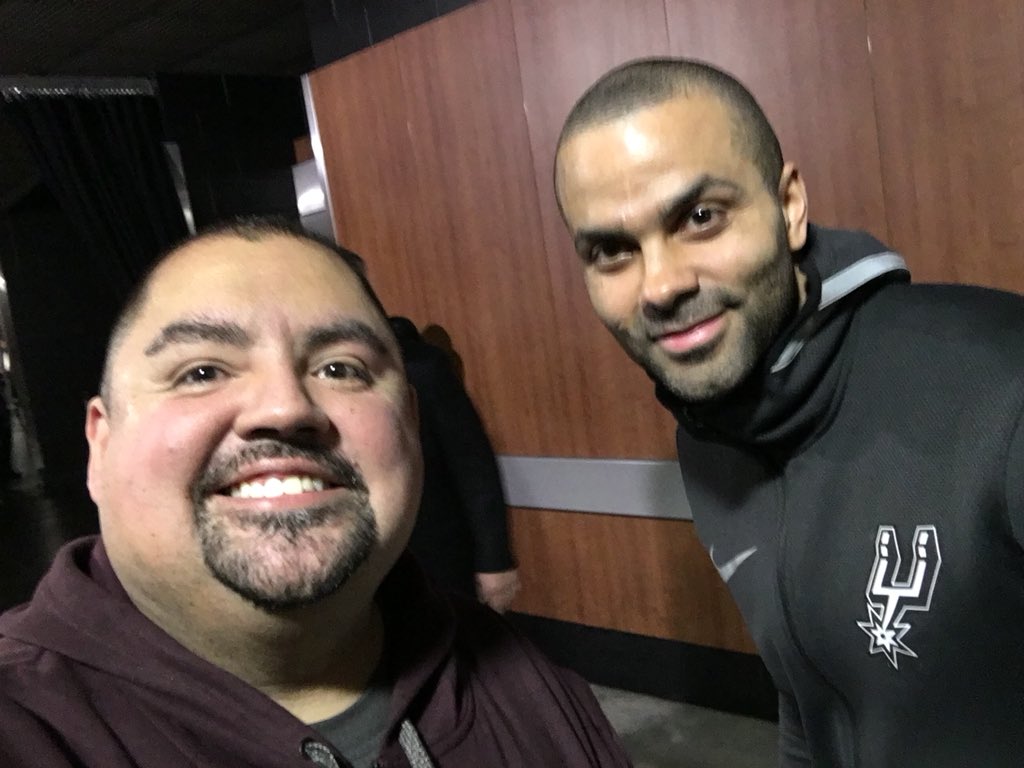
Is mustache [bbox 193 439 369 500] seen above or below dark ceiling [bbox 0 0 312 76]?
below

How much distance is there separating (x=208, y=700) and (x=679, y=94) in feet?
3.10

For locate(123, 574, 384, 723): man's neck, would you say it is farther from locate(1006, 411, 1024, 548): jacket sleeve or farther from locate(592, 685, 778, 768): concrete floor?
locate(592, 685, 778, 768): concrete floor

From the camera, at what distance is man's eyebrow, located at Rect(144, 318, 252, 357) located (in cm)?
84

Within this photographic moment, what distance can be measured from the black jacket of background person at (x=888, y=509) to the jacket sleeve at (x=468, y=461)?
0.97 meters

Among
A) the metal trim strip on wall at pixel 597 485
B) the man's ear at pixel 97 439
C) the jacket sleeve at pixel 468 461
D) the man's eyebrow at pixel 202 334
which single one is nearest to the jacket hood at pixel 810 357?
the man's eyebrow at pixel 202 334

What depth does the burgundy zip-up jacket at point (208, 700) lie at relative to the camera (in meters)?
0.73

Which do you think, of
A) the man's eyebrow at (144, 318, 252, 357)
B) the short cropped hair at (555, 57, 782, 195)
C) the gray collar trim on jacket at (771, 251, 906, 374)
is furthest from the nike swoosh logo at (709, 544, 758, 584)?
the man's eyebrow at (144, 318, 252, 357)

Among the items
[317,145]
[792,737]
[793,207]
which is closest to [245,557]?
[793,207]

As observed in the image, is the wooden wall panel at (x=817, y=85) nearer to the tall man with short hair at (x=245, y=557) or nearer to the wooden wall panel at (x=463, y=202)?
the wooden wall panel at (x=463, y=202)

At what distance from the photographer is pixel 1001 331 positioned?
999 millimetres

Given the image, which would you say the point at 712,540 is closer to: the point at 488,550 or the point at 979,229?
the point at 488,550

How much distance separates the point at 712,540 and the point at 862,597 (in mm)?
332

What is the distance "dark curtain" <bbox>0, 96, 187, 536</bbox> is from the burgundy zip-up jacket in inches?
75.4

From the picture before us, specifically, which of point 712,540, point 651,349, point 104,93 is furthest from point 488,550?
point 104,93
